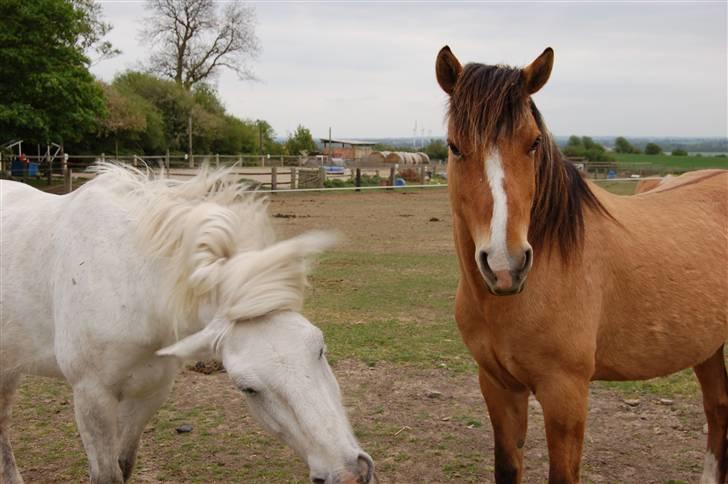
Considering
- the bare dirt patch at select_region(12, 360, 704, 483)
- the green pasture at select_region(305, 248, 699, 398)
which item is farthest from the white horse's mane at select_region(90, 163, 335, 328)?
the bare dirt patch at select_region(12, 360, 704, 483)

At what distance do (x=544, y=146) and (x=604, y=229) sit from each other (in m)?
0.53

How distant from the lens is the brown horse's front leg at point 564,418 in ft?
8.18

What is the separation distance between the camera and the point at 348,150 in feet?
182

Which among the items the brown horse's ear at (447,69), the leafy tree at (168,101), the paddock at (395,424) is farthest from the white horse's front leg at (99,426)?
the leafy tree at (168,101)

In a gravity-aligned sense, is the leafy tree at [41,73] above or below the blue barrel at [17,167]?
above

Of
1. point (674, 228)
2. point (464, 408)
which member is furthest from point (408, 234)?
point (674, 228)

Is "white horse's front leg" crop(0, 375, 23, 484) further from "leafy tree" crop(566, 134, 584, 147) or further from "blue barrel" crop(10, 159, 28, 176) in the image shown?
"leafy tree" crop(566, 134, 584, 147)

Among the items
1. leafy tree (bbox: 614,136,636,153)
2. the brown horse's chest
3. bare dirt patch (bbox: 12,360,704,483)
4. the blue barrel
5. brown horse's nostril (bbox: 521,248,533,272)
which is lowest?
bare dirt patch (bbox: 12,360,704,483)

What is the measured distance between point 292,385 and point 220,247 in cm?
62

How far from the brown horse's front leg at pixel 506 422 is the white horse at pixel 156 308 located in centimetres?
114

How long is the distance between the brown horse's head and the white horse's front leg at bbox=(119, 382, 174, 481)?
149cm

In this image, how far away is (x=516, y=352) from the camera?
2.56 meters

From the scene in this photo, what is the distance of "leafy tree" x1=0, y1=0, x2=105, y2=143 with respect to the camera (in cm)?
1895

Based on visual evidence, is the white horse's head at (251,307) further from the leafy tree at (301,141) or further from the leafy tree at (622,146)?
the leafy tree at (622,146)
